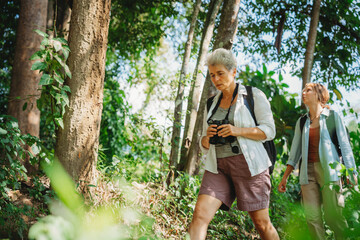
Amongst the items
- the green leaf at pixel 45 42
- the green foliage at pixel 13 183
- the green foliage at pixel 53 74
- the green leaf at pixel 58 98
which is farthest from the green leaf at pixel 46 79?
the green foliage at pixel 13 183

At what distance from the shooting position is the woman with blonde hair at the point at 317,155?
3.31 meters

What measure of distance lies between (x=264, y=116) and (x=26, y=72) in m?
3.56

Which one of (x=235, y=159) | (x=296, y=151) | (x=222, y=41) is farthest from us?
(x=222, y=41)

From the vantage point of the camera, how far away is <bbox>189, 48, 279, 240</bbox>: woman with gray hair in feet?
8.16

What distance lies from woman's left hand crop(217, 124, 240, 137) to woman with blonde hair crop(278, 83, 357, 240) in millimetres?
1403

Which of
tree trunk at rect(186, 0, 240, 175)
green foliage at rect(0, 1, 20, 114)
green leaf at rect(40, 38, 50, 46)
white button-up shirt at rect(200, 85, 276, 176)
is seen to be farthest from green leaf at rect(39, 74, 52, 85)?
green foliage at rect(0, 1, 20, 114)

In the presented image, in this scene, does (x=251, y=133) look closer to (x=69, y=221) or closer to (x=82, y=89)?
(x=82, y=89)

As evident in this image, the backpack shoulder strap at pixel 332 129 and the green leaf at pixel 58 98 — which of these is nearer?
the green leaf at pixel 58 98

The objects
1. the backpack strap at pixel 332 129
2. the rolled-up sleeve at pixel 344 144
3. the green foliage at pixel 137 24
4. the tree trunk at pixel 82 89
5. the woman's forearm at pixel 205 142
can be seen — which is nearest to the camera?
the woman's forearm at pixel 205 142

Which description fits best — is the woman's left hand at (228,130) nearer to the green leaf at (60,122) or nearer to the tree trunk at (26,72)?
the green leaf at (60,122)

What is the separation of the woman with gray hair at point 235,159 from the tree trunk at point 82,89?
4.08 ft

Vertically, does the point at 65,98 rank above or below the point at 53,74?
below

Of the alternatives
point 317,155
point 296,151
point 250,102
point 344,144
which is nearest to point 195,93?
point 296,151

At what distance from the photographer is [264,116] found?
258 centimetres
